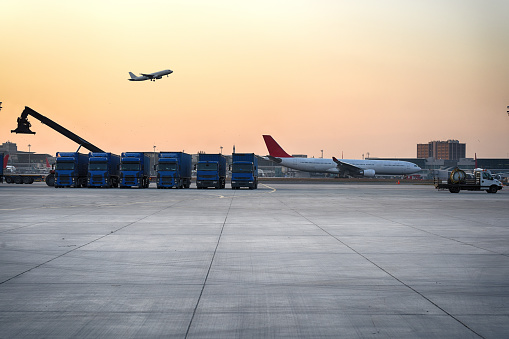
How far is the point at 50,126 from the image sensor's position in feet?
212

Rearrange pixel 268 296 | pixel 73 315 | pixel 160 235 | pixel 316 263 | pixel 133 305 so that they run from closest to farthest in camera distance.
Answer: pixel 73 315 → pixel 133 305 → pixel 268 296 → pixel 316 263 → pixel 160 235

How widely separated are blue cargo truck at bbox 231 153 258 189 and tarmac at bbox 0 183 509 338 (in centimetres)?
3654

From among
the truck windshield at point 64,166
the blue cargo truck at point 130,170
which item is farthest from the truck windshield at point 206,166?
the truck windshield at point 64,166

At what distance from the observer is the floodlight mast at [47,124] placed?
61188 mm

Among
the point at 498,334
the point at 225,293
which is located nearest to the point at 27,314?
the point at 225,293

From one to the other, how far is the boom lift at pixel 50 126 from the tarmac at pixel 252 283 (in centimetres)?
4618

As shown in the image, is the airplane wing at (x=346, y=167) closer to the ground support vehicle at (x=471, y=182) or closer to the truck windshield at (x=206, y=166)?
the ground support vehicle at (x=471, y=182)

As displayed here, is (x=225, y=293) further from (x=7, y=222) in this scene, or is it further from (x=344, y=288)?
(x=7, y=222)

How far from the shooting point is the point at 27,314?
20.7 feet

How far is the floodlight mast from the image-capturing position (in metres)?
61.2

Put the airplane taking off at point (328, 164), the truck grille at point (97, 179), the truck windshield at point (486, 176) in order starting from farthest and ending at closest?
the airplane taking off at point (328, 164) < the truck grille at point (97, 179) < the truck windshield at point (486, 176)

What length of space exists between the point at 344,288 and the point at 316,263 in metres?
2.24

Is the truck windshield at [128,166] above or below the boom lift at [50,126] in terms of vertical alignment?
below

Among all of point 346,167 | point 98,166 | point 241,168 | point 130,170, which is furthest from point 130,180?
point 346,167
